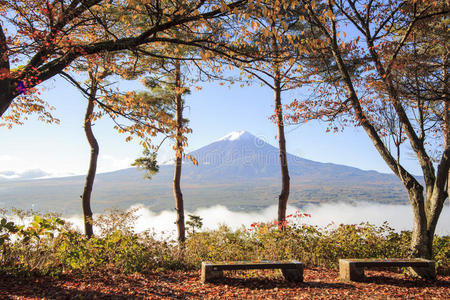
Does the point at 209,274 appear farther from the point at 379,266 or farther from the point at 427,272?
the point at 427,272

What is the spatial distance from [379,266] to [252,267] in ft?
7.03

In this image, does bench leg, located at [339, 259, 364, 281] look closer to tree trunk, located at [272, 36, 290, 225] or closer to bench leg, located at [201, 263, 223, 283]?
bench leg, located at [201, 263, 223, 283]

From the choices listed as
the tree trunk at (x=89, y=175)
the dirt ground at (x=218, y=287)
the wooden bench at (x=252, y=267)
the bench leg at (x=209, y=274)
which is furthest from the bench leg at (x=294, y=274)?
the tree trunk at (x=89, y=175)

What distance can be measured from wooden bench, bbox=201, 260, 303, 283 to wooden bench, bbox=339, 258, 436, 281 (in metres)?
0.86

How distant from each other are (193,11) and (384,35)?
458 cm

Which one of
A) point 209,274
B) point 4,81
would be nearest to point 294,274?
point 209,274

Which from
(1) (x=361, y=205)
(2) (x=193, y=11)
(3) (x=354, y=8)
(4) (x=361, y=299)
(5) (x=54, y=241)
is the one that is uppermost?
(3) (x=354, y=8)

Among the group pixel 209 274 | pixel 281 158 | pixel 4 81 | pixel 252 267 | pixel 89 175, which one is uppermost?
pixel 4 81

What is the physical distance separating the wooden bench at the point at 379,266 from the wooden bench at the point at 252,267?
86cm

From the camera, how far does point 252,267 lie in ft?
15.0

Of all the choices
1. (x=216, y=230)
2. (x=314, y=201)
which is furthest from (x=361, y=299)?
(x=314, y=201)

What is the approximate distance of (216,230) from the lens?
889 centimetres

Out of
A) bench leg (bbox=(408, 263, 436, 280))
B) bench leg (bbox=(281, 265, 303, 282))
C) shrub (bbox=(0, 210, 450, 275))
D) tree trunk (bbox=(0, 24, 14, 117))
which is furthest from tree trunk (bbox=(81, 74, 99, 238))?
bench leg (bbox=(408, 263, 436, 280))

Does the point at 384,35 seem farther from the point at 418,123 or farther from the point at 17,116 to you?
the point at 17,116
